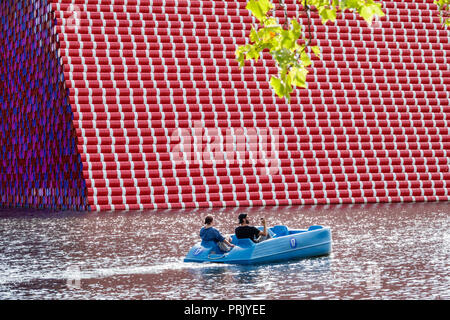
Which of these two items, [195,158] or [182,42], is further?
[182,42]

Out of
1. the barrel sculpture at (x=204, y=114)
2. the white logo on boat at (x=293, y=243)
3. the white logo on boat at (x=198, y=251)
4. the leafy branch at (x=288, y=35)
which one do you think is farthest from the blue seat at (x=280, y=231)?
the barrel sculpture at (x=204, y=114)

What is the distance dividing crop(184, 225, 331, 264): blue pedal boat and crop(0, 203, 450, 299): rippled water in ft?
0.61

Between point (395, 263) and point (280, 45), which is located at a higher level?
point (280, 45)

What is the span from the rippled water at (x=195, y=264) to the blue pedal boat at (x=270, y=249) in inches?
7.3

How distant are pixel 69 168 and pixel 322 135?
8192mm

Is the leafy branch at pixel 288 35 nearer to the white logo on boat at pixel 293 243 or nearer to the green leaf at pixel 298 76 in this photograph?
the green leaf at pixel 298 76

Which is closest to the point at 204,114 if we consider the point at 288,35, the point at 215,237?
the point at 215,237

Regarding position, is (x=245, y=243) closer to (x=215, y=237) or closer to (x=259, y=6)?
(x=215, y=237)

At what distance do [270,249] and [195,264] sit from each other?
1142 mm

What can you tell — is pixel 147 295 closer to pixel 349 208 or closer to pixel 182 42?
pixel 349 208

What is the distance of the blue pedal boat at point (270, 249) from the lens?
523 inches

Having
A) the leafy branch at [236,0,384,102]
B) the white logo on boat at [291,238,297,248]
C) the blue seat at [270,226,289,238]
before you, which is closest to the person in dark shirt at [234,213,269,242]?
the white logo on boat at [291,238,297,248]

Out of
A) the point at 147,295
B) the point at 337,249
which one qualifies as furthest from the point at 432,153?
the point at 147,295

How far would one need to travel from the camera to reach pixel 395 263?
13.0 m
